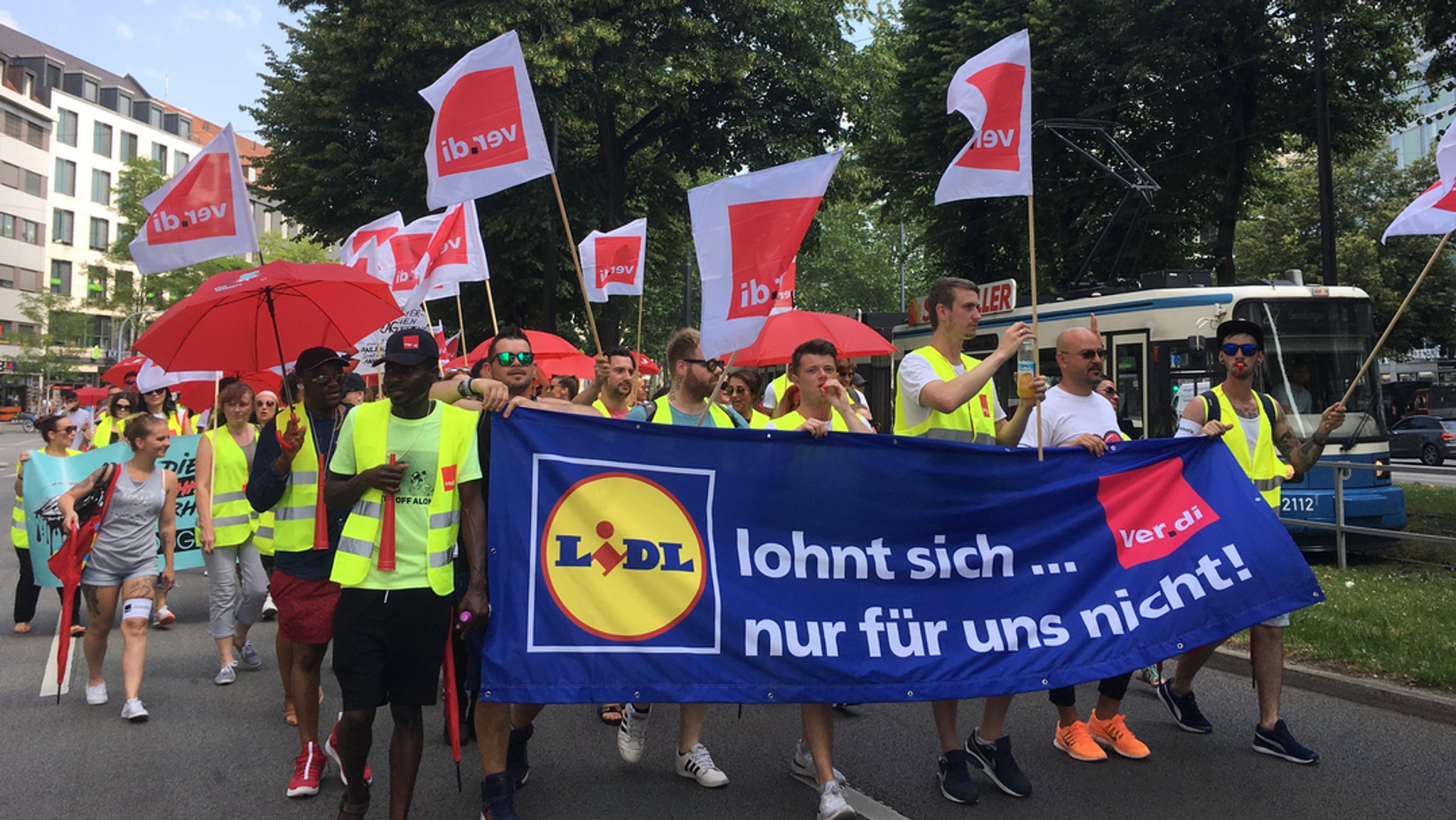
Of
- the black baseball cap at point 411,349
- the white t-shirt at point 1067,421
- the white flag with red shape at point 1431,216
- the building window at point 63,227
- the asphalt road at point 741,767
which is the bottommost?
the asphalt road at point 741,767

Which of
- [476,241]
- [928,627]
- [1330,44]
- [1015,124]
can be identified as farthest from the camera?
[1330,44]

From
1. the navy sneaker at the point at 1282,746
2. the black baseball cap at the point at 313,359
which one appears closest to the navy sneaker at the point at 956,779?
the navy sneaker at the point at 1282,746

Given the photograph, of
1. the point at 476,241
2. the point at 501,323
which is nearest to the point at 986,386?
the point at 476,241

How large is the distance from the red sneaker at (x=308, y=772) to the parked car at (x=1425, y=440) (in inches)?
1308

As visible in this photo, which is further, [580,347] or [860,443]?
[580,347]

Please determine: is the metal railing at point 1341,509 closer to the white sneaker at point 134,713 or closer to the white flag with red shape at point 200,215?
the white flag with red shape at point 200,215

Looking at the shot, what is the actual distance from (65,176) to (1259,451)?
77.5 m

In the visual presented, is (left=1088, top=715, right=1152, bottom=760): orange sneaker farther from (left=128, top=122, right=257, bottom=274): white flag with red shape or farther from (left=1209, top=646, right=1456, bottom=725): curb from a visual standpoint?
(left=128, top=122, right=257, bottom=274): white flag with red shape

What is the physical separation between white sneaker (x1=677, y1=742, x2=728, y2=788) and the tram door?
369 inches

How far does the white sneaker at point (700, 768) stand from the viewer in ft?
15.8

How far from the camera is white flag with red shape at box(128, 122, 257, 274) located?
6.25 m

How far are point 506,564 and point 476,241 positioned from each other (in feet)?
21.8

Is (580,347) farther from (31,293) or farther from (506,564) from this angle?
(31,293)

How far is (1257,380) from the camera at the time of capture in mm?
10484
